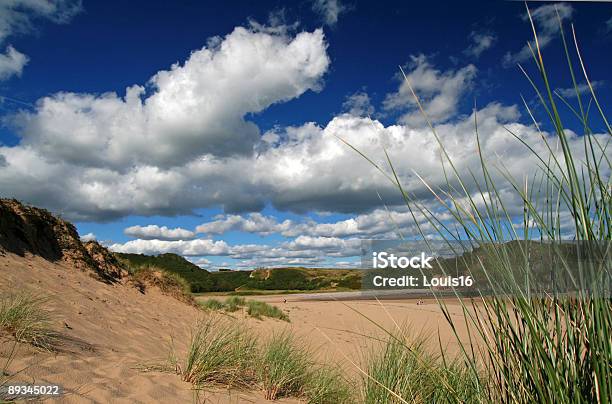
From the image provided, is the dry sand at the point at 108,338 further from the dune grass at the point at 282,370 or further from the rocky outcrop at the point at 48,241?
the rocky outcrop at the point at 48,241

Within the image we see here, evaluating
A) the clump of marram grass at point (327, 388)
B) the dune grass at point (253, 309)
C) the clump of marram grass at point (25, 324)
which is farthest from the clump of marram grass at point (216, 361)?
the dune grass at point (253, 309)

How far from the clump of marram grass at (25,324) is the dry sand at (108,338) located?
141mm

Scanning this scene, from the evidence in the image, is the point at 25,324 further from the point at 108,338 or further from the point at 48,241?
the point at 48,241

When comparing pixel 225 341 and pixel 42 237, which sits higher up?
pixel 42 237

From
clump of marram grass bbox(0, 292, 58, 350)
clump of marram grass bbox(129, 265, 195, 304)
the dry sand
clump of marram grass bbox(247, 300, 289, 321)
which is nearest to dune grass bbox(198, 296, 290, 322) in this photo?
clump of marram grass bbox(247, 300, 289, 321)

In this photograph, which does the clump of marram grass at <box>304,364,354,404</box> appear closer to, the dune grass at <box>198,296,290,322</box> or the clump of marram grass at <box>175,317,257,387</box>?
the clump of marram grass at <box>175,317,257,387</box>

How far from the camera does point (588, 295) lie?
1203mm

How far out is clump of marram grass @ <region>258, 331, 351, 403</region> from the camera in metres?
4.42

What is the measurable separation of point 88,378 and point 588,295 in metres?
4.11

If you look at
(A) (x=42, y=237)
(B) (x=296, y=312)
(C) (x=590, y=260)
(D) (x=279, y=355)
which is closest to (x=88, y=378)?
(D) (x=279, y=355)

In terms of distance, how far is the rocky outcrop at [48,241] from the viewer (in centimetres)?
907

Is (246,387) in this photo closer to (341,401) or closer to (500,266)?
(341,401)

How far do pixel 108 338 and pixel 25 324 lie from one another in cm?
210

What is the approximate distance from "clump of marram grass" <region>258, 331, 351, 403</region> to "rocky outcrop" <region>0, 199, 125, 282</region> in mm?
7089
